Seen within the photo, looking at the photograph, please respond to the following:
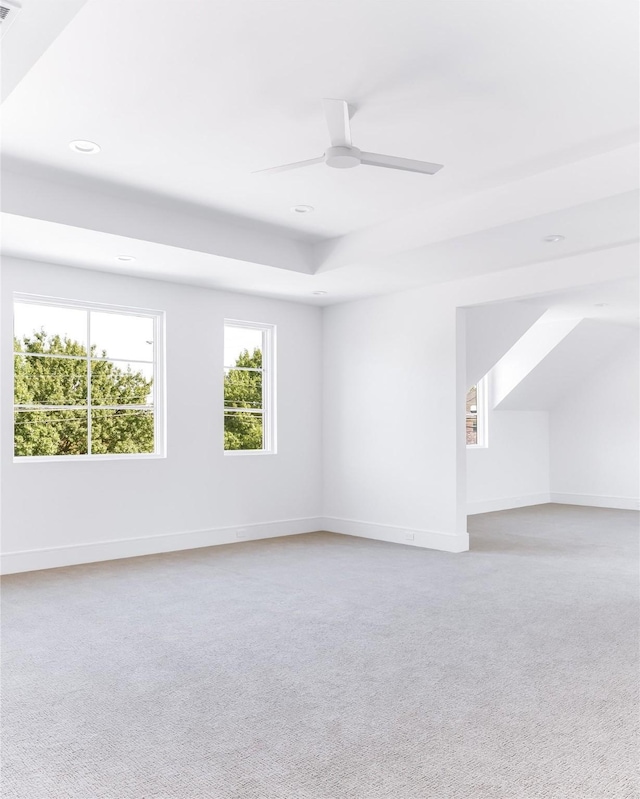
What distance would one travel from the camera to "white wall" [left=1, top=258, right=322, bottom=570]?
5613 millimetres

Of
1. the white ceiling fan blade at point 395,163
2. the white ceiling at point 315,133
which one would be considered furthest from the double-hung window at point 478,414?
the white ceiling fan blade at point 395,163

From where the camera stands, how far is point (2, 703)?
2.90 meters

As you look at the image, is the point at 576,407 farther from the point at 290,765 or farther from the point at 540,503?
the point at 290,765

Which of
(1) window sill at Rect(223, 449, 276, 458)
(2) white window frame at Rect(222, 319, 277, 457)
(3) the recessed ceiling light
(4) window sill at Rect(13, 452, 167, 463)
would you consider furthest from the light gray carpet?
(3) the recessed ceiling light

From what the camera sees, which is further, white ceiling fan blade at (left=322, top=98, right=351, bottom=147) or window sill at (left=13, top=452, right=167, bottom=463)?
window sill at (left=13, top=452, right=167, bottom=463)

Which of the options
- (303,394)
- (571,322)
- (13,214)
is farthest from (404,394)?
(13,214)

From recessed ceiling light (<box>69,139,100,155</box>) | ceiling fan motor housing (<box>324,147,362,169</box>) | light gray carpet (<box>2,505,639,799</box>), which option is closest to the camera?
light gray carpet (<box>2,505,639,799</box>)

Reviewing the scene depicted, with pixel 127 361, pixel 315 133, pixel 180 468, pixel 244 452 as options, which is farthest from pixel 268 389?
pixel 315 133

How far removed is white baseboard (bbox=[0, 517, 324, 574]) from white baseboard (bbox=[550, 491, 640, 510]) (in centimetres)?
472

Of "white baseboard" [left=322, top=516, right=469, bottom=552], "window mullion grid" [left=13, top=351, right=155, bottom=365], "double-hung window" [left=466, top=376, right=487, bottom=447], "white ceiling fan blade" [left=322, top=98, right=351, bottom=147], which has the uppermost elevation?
"white ceiling fan blade" [left=322, top=98, right=351, bottom=147]

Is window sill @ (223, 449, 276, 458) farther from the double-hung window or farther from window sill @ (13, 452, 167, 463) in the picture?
the double-hung window

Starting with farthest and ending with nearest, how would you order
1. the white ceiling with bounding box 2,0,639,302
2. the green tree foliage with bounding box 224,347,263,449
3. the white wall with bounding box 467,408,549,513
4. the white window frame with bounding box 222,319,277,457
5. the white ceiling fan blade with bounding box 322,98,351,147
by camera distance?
the white wall with bounding box 467,408,549,513
the white window frame with bounding box 222,319,277,457
the green tree foliage with bounding box 224,347,263,449
the white ceiling fan blade with bounding box 322,98,351,147
the white ceiling with bounding box 2,0,639,302

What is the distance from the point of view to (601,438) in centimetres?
1009

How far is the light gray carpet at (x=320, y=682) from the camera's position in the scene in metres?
2.30
